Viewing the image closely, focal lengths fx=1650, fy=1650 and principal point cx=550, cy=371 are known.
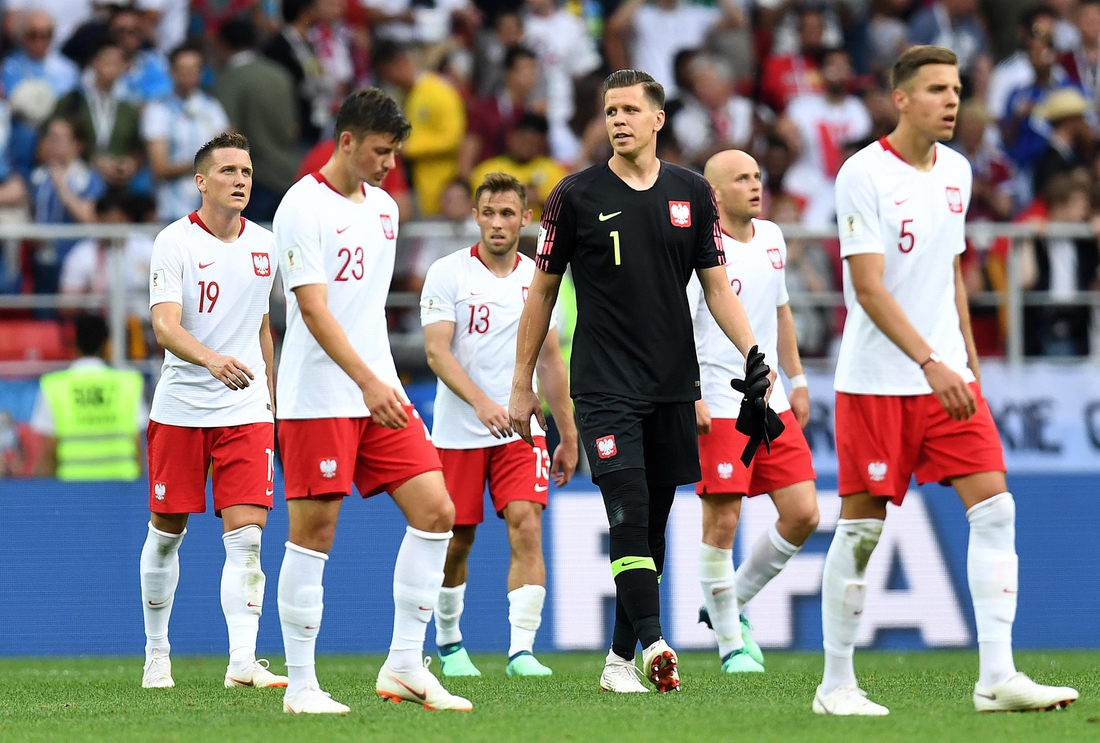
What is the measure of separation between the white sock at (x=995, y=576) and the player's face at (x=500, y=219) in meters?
3.84

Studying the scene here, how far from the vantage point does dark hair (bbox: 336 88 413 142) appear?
21.8ft

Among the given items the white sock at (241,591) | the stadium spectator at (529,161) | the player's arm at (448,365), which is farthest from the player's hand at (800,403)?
the stadium spectator at (529,161)

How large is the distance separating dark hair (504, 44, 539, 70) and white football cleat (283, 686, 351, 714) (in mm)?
9997

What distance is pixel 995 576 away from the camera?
6328 millimetres

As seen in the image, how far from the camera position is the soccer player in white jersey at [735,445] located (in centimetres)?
919

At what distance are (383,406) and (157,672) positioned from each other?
3.29 metres

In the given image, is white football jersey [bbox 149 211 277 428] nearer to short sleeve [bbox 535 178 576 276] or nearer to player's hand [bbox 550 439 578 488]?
player's hand [bbox 550 439 578 488]

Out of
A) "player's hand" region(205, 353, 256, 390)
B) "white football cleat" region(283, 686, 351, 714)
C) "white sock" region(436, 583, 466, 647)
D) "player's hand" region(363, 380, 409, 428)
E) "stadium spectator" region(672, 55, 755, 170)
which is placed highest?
"stadium spectator" region(672, 55, 755, 170)

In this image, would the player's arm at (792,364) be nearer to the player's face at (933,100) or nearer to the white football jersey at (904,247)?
the white football jersey at (904,247)

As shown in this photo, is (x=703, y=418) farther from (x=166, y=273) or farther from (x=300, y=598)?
(x=166, y=273)

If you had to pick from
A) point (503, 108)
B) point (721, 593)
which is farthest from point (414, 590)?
point (503, 108)

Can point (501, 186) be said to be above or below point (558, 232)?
above

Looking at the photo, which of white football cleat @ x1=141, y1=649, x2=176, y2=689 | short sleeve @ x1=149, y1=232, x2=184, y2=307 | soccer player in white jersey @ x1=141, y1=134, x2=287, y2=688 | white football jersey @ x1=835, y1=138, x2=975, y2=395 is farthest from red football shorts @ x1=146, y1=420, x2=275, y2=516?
white football jersey @ x1=835, y1=138, x2=975, y2=395

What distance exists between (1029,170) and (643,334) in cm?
958
